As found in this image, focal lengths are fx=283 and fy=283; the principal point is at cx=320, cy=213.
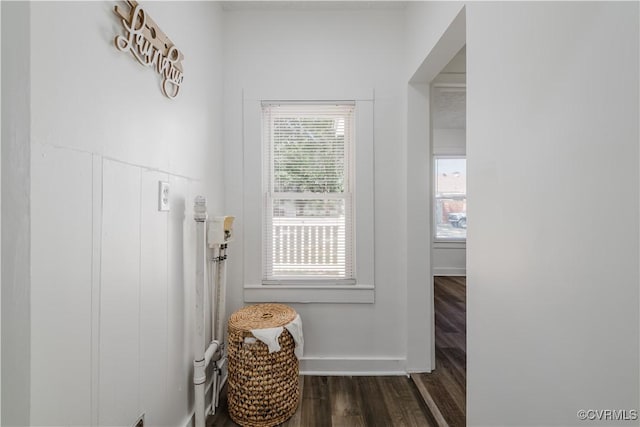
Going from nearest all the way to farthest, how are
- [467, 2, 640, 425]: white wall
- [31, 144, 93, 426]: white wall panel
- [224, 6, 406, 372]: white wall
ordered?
[467, 2, 640, 425]: white wall
[31, 144, 93, 426]: white wall panel
[224, 6, 406, 372]: white wall

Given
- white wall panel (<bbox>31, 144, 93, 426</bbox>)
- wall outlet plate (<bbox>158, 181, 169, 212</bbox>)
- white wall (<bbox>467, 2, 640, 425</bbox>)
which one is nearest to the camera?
white wall (<bbox>467, 2, 640, 425</bbox>)

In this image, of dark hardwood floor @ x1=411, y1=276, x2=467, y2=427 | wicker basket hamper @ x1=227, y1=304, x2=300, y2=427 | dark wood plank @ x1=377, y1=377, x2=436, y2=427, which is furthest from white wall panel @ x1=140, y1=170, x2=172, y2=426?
dark hardwood floor @ x1=411, y1=276, x2=467, y2=427

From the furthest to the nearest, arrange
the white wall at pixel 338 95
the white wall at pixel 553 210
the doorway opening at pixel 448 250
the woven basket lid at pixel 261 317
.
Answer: the white wall at pixel 338 95
the doorway opening at pixel 448 250
the woven basket lid at pixel 261 317
the white wall at pixel 553 210

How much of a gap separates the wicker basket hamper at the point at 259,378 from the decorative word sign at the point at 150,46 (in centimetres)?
134

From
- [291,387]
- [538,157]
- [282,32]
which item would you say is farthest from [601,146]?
[282,32]

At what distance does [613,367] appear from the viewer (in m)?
0.61

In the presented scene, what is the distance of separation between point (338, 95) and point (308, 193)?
29.7 inches

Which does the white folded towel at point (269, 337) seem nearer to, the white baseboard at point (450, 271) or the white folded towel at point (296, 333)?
the white folded towel at point (296, 333)

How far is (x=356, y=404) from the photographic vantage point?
179 cm

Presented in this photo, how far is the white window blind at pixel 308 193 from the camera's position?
84.4 inches

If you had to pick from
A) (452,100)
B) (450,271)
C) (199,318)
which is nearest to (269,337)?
(199,318)

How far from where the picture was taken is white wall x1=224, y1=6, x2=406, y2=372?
2090 millimetres

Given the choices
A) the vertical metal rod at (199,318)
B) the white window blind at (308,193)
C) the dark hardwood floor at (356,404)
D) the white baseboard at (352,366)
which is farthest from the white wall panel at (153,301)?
the white baseboard at (352,366)

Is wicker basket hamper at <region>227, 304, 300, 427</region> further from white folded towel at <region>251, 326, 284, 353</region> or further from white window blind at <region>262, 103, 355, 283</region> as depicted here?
white window blind at <region>262, 103, 355, 283</region>
